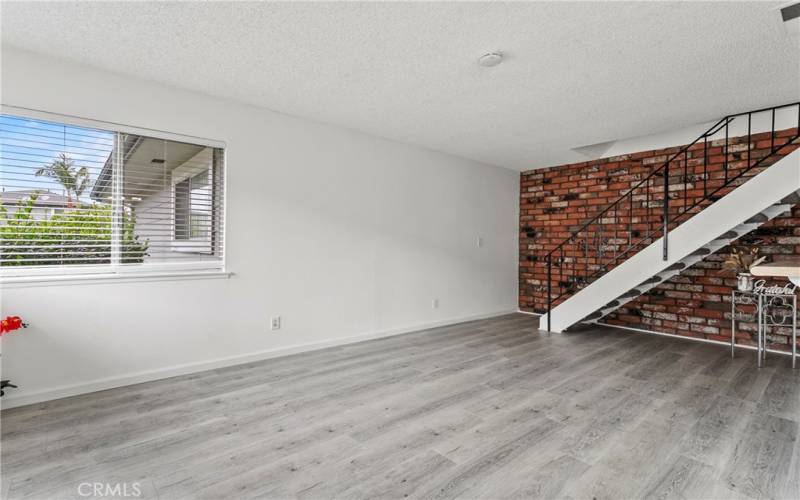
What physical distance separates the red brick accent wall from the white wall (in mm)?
947

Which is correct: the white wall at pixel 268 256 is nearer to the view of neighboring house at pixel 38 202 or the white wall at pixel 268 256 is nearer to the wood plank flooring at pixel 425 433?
the wood plank flooring at pixel 425 433

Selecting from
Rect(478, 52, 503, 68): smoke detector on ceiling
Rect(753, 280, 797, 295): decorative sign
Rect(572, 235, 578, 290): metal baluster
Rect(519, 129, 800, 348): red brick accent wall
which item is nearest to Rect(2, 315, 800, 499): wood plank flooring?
Rect(753, 280, 797, 295): decorative sign

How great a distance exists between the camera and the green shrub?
2.72 metres

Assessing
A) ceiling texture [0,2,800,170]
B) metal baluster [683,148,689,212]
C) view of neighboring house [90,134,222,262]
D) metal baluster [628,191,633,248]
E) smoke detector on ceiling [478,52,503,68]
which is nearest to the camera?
ceiling texture [0,2,800,170]

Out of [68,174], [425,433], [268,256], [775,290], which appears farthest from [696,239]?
[68,174]

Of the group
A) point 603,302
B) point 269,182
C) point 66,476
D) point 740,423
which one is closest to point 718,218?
point 603,302

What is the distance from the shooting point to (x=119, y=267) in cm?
310

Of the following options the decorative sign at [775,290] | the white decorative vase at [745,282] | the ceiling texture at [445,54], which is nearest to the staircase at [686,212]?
the white decorative vase at [745,282]

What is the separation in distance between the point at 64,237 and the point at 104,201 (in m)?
0.36

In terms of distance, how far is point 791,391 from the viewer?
3049 mm

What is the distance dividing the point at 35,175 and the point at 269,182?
164cm

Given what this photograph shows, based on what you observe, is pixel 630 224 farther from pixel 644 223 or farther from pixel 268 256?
pixel 268 256

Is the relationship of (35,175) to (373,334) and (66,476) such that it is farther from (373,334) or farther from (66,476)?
(373,334)

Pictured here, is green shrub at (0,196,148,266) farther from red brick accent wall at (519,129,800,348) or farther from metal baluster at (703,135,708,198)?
metal baluster at (703,135,708,198)
